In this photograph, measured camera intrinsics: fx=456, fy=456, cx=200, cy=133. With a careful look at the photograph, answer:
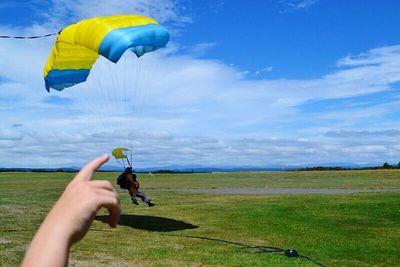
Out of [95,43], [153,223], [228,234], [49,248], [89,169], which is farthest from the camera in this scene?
[153,223]

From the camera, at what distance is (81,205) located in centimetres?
119

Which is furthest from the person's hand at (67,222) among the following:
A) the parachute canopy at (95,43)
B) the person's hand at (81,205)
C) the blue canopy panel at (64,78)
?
the blue canopy panel at (64,78)

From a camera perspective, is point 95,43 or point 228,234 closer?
point 95,43

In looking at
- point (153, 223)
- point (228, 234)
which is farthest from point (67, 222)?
point (153, 223)

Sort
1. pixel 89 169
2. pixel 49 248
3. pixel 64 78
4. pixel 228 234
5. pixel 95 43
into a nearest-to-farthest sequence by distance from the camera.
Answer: pixel 49 248
pixel 89 169
pixel 95 43
pixel 64 78
pixel 228 234

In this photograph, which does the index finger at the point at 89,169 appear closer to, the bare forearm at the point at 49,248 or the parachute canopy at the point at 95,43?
the bare forearm at the point at 49,248

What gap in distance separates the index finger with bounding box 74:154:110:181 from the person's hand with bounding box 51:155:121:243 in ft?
0.07

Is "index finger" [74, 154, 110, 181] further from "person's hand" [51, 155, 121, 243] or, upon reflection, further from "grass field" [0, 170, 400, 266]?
"grass field" [0, 170, 400, 266]

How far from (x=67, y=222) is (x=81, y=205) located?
5 cm

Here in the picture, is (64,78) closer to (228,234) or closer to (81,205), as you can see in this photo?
(228,234)

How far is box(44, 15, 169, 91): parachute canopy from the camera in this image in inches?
459

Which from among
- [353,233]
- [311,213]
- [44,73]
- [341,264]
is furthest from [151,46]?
[311,213]

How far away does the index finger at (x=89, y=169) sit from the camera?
129 centimetres

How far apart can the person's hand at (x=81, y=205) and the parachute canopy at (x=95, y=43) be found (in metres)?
10.4
